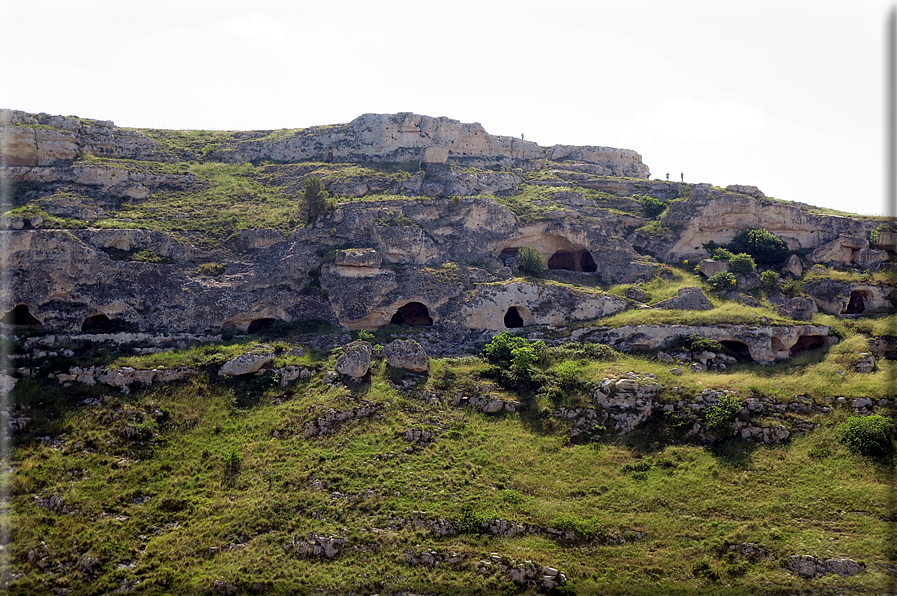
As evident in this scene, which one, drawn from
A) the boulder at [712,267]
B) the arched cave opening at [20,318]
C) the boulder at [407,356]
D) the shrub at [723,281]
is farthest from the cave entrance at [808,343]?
the arched cave opening at [20,318]

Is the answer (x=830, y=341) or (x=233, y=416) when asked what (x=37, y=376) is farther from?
(x=830, y=341)

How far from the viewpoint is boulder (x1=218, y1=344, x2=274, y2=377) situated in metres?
26.7

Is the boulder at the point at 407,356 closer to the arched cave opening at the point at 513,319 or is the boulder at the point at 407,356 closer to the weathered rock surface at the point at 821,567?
the arched cave opening at the point at 513,319

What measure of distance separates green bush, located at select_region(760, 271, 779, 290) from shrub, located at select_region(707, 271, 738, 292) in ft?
5.12

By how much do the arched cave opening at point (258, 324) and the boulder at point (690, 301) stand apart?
22.9 meters

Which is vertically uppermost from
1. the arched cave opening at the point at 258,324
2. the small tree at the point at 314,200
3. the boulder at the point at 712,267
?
the small tree at the point at 314,200

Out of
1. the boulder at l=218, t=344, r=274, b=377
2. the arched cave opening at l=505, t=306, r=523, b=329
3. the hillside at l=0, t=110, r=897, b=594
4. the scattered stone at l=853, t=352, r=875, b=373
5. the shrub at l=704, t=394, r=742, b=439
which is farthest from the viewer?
the arched cave opening at l=505, t=306, r=523, b=329

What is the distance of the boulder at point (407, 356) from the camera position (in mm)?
27578

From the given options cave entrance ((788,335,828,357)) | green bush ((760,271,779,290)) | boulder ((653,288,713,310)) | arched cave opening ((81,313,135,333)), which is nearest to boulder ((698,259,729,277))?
green bush ((760,271,779,290))

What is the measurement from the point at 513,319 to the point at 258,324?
610 inches

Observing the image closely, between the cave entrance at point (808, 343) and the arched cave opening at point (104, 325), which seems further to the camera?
the cave entrance at point (808, 343)

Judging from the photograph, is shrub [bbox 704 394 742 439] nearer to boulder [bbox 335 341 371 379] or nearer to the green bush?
the green bush

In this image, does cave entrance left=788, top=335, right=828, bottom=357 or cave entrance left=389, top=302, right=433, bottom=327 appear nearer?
cave entrance left=788, top=335, right=828, bottom=357

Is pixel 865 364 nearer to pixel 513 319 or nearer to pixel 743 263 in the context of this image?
pixel 743 263
